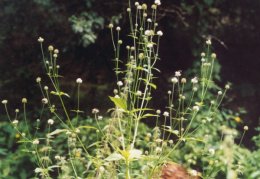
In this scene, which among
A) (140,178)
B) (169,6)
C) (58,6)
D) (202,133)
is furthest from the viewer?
(169,6)

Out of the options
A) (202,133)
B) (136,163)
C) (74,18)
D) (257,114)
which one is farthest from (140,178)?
(257,114)

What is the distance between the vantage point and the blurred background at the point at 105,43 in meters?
4.71

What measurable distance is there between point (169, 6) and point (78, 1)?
992 millimetres

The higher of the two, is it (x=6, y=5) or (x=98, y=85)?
(x=6, y=5)

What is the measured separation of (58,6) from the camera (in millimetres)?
4637

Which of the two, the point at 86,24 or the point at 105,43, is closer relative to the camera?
the point at 86,24

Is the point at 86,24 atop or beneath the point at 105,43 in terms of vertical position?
atop

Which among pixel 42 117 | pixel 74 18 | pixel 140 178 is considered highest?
pixel 74 18

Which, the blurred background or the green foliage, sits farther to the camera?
the blurred background

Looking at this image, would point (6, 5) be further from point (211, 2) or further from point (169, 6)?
point (211, 2)

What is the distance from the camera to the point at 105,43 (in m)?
5.21

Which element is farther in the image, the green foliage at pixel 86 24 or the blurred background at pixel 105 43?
the blurred background at pixel 105 43

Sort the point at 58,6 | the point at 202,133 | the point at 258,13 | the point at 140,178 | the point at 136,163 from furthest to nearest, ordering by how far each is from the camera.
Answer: the point at 258,13 → the point at 58,6 → the point at 202,133 → the point at 136,163 → the point at 140,178

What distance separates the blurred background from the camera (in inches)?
185
